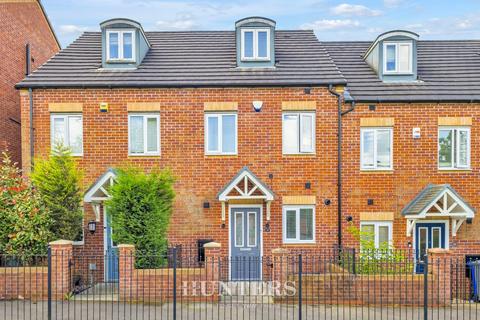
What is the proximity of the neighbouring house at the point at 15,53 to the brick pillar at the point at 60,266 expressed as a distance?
649cm

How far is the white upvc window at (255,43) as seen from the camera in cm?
1484

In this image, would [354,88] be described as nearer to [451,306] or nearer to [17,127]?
[451,306]

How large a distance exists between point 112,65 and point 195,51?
2973mm

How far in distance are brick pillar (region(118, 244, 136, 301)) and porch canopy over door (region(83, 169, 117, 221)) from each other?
99.9 inches

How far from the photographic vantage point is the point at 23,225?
1158 cm

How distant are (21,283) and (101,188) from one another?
3349mm

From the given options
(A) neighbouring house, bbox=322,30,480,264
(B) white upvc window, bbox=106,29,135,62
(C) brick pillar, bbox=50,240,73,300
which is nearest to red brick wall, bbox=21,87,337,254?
(A) neighbouring house, bbox=322,30,480,264

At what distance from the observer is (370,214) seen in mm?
13914

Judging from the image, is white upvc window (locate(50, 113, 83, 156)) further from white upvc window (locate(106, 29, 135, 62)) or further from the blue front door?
white upvc window (locate(106, 29, 135, 62))

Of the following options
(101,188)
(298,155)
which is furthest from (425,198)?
(101,188)

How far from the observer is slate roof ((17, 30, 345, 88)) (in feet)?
45.6

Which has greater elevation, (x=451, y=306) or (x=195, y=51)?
(x=195, y=51)

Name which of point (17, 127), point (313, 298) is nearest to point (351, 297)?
point (313, 298)

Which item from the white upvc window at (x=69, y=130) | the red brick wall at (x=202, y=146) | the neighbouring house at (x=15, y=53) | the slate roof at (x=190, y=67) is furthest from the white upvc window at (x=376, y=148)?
the neighbouring house at (x=15, y=53)
